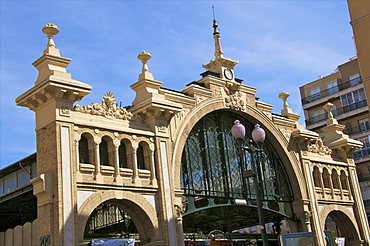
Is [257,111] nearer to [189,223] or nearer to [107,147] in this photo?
[189,223]

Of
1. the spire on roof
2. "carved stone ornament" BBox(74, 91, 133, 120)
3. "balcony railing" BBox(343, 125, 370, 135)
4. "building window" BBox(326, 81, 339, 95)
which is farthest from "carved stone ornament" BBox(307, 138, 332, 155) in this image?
"building window" BBox(326, 81, 339, 95)

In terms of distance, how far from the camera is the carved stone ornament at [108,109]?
74.1 ft

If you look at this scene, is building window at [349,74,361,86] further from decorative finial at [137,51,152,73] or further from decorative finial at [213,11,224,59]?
decorative finial at [137,51,152,73]

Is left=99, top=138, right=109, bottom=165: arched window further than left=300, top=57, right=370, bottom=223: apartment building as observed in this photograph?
No

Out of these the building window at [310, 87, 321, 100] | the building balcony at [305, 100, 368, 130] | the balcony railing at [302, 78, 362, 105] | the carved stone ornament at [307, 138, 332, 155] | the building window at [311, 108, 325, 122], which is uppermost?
the building window at [310, 87, 321, 100]

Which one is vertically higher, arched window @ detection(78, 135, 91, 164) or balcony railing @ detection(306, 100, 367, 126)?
balcony railing @ detection(306, 100, 367, 126)

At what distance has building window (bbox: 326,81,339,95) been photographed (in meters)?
52.8

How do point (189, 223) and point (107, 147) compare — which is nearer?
point (107, 147)

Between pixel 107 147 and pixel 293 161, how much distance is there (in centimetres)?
1275

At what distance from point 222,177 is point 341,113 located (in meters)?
27.0

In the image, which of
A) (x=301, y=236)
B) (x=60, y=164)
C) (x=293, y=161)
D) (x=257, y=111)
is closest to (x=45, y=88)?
(x=60, y=164)

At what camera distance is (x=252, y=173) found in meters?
16.6

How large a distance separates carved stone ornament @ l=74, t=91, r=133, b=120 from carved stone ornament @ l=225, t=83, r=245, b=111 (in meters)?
6.80

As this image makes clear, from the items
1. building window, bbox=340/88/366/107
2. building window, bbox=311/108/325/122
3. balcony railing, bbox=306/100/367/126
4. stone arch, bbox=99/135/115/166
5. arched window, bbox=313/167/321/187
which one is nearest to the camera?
stone arch, bbox=99/135/115/166
